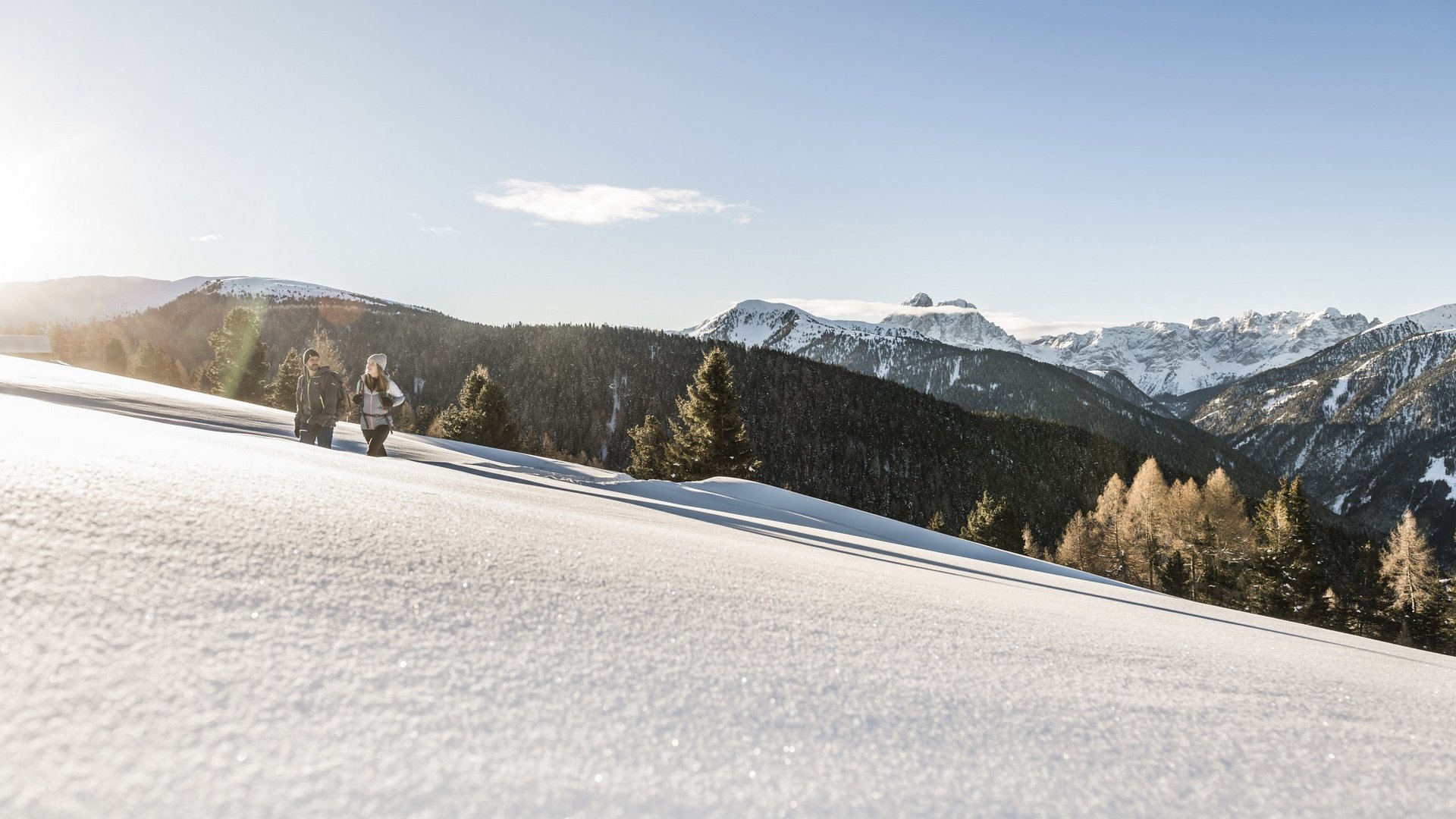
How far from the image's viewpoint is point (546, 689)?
1441 millimetres

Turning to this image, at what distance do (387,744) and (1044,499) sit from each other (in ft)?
509

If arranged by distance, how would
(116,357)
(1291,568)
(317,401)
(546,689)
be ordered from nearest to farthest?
(546,689) < (317,401) < (1291,568) < (116,357)

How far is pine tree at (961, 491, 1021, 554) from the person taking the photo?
5150 centimetres

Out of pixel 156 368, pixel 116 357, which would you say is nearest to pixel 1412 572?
pixel 156 368

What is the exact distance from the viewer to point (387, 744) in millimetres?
1146

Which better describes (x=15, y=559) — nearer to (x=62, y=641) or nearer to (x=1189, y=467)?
(x=62, y=641)

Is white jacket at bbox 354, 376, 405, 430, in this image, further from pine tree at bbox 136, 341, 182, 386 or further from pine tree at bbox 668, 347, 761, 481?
pine tree at bbox 136, 341, 182, 386

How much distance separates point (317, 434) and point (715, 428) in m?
22.8

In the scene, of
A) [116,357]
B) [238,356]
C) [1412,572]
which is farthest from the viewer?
[116,357]

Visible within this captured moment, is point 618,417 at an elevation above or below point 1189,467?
below

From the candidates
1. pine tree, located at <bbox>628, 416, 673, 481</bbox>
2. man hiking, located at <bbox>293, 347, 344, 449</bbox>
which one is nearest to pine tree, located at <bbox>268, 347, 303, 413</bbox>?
pine tree, located at <bbox>628, 416, 673, 481</bbox>

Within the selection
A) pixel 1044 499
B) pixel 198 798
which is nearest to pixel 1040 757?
pixel 198 798

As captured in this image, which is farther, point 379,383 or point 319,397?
point 319,397

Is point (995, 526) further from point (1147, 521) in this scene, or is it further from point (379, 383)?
point (379, 383)
